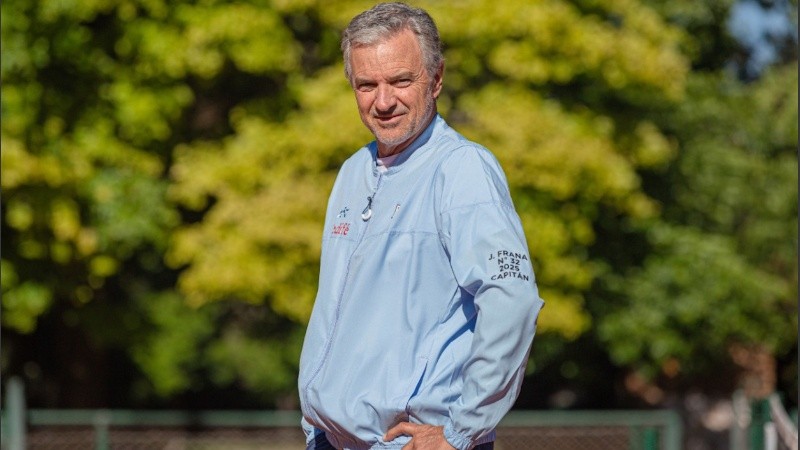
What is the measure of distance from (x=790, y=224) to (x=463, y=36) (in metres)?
7.03

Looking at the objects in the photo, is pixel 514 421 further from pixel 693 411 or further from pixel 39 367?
pixel 693 411

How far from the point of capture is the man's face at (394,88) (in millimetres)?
2695

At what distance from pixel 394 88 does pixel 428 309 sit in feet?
1.51

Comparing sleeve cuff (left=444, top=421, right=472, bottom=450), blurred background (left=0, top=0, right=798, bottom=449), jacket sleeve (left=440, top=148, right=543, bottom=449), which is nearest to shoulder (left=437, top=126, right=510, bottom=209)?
jacket sleeve (left=440, top=148, right=543, bottom=449)

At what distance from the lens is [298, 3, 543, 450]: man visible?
2490mm

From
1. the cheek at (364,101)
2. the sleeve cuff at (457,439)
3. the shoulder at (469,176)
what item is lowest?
the sleeve cuff at (457,439)

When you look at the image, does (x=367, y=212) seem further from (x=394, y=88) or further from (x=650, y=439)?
(x=650, y=439)

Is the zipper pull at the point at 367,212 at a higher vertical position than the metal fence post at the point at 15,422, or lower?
higher

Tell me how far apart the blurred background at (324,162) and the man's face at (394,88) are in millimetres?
10850

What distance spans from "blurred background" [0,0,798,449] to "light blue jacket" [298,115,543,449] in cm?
1088

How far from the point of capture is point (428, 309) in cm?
262

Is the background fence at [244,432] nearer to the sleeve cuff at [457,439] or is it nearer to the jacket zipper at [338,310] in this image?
the jacket zipper at [338,310]

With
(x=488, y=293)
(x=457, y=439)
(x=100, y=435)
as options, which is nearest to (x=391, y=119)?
(x=488, y=293)

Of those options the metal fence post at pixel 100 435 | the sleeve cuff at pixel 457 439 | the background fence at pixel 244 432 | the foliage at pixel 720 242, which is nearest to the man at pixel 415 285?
the sleeve cuff at pixel 457 439
